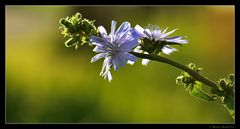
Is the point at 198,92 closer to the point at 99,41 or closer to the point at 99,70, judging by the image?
the point at 99,41

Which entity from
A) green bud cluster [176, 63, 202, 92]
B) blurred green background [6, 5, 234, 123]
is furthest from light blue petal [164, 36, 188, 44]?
blurred green background [6, 5, 234, 123]

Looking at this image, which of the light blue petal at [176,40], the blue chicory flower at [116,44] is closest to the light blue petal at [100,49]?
the blue chicory flower at [116,44]

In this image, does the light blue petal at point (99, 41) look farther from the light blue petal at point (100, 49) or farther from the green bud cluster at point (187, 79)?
the green bud cluster at point (187, 79)

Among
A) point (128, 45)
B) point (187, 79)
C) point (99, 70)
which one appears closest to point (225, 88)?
point (187, 79)

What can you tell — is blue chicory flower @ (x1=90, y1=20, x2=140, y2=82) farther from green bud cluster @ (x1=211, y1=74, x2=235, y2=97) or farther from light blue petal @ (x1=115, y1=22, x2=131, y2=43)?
green bud cluster @ (x1=211, y1=74, x2=235, y2=97)
